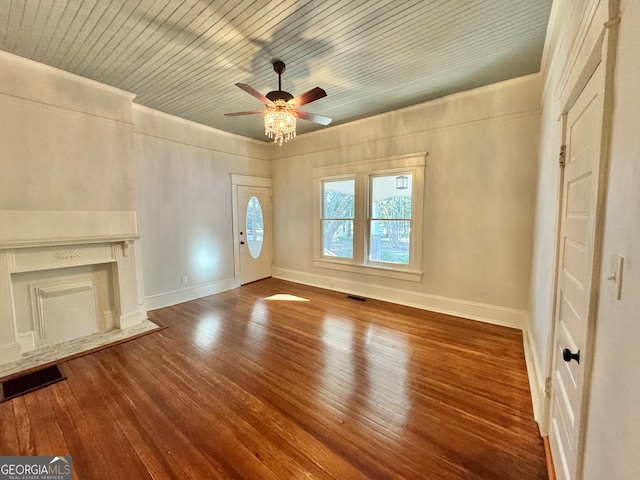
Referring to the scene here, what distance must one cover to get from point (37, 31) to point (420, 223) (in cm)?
457

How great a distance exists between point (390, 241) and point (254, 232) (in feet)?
9.35

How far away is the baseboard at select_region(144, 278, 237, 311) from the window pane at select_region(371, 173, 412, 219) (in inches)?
120

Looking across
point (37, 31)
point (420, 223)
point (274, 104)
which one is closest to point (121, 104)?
point (37, 31)

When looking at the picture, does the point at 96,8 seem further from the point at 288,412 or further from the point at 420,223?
the point at 420,223

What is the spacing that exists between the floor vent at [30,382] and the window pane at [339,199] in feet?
13.7

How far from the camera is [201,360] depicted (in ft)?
9.16

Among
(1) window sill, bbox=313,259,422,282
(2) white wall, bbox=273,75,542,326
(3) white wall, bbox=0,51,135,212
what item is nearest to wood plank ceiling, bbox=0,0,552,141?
(3) white wall, bbox=0,51,135,212

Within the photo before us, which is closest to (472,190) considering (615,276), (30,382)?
(615,276)

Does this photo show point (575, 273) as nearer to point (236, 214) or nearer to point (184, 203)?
point (184, 203)

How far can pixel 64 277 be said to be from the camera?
10.4 ft

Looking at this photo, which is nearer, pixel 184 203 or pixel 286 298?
pixel 184 203

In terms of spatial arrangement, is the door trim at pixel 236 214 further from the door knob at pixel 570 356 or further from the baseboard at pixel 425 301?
the door knob at pixel 570 356

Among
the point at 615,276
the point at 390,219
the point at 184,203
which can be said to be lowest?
the point at 615,276

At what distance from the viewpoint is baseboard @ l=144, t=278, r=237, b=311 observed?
4227 millimetres
